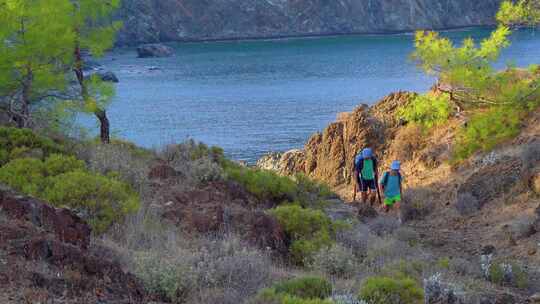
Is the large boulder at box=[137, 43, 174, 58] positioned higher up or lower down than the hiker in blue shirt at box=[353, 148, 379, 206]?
lower down

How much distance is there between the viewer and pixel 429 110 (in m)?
22.0

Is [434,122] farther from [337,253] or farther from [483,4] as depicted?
[483,4]

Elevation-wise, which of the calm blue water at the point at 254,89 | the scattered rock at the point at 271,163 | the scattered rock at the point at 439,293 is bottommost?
the calm blue water at the point at 254,89

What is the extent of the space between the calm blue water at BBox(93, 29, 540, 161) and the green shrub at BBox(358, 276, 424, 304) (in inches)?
717

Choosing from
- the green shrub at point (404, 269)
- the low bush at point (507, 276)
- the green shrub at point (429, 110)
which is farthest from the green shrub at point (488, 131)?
the green shrub at point (404, 269)

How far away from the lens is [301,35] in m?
137

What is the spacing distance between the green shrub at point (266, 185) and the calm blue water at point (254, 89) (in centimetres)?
1022

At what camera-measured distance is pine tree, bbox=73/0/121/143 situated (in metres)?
17.8

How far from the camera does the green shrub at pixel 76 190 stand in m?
9.36

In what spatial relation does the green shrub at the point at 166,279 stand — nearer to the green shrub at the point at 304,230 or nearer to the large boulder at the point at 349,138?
the green shrub at the point at 304,230

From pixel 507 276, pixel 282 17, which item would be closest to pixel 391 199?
pixel 507 276

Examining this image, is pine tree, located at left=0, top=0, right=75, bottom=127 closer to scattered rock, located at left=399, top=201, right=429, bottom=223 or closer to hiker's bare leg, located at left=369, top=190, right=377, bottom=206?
hiker's bare leg, located at left=369, top=190, right=377, bottom=206

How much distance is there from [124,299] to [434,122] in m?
17.3

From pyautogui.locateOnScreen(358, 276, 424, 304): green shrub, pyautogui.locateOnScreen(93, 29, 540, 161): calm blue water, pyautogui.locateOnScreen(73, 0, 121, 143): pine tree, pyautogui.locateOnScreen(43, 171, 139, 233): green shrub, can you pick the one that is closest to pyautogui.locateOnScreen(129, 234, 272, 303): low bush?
pyautogui.locateOnScreen(358, 276, 424, 304): green shrub
